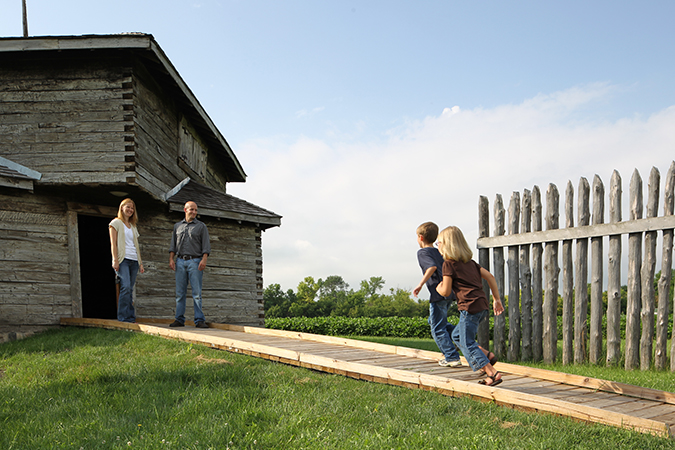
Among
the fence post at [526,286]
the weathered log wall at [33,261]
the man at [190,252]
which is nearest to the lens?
the fence post at [526,286]

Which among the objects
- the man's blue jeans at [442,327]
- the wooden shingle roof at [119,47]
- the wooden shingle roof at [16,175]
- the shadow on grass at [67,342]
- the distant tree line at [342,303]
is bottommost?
the distant tree line at [342,303]

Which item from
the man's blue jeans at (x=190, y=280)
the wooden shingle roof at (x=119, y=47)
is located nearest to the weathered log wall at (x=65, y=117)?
the wooden shingle roof at (x=119, y=47)

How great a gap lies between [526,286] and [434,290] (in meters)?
3.09

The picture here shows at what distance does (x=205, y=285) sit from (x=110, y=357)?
631cm

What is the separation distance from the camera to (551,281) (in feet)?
25.0

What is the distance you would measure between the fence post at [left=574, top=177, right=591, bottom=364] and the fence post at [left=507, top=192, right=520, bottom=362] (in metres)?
0.90

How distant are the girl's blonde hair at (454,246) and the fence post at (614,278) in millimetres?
3490


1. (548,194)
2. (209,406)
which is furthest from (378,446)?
(548,194)

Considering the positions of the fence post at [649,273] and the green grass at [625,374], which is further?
the fence post at [649,273]

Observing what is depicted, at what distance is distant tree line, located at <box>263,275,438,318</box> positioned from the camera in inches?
1287

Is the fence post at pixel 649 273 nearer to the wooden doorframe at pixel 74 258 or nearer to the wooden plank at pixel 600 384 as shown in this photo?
the wooden plank at pixel 600 384

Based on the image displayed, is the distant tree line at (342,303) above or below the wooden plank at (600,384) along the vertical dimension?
below

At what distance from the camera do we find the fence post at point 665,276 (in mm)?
6641

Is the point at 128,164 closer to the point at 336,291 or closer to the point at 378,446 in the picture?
the point at 378,446
